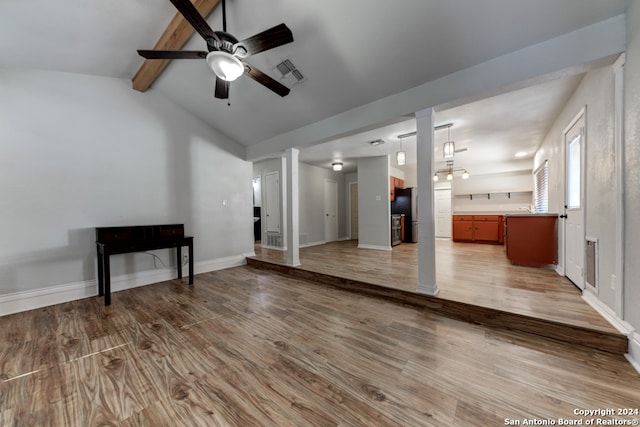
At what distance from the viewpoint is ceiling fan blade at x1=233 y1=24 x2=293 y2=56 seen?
6.00 feet

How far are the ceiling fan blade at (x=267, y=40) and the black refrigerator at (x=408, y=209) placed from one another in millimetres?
5958

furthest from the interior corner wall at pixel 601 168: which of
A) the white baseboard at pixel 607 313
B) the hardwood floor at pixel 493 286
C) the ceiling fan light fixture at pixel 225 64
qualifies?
the ceiling fan light fixture at pixel 225 64

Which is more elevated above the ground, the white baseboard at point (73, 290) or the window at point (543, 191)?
the window at point (543, 191)

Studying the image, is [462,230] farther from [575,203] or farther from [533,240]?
[575,203]

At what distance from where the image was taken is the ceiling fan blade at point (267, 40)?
6.00 feet

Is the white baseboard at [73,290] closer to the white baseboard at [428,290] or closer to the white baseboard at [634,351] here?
the white baseboard at [428,290]

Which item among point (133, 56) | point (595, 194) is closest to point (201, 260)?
point (133, 56)

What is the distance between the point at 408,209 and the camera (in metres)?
7.18

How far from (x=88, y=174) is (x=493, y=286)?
18.4 feet

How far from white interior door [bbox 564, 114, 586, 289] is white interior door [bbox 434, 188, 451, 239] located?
4.88 metres

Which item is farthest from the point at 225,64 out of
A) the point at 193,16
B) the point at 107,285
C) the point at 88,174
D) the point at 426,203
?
the point at 107,285

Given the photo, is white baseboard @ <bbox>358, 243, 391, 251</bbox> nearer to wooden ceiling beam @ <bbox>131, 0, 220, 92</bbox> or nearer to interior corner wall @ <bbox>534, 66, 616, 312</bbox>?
interior corner wall @ <bbox>534, 66, 616, 312</bbox>

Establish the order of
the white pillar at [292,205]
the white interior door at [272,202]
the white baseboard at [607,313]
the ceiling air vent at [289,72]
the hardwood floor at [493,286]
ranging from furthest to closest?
the white interior door at [272,202] < the white pillar at [292,205] < the ceiling air vent at [289,72] < the hardwood floor at [493,286] < the white baseboard at [607,313]

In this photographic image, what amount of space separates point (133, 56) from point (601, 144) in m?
5.33
